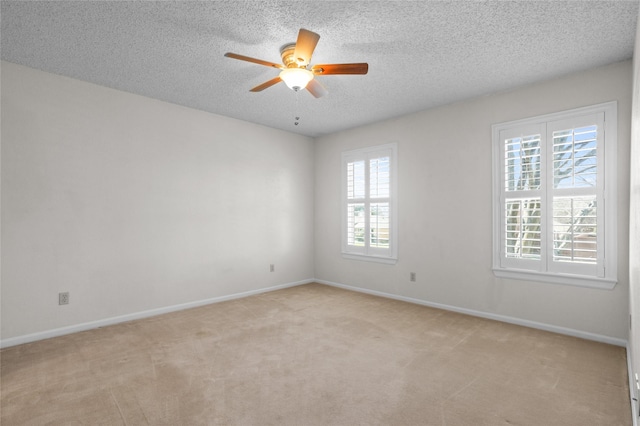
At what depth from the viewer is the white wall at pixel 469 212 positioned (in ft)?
10.0

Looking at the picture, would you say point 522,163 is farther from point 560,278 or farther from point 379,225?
point 379,225

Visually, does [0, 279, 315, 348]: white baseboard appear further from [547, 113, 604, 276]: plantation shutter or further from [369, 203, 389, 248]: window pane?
[547, 113, 604, 276]: plantation shutter

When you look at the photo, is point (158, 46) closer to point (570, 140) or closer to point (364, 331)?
point (364, 331)

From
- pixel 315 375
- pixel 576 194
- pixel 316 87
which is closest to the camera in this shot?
pixel 315 375

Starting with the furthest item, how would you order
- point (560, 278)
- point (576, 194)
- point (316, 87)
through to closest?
point (560, 278), point (576, 194), point (316, 87)

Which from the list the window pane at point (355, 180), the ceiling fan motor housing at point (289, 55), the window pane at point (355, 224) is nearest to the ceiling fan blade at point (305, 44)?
the ceiling fan motor housing at point (289, 55)

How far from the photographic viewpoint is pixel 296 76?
8.63 feet

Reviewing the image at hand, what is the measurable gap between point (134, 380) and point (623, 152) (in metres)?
4.57

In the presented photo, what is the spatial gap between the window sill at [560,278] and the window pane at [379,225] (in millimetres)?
1579

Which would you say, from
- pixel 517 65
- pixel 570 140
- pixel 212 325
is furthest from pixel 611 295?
pixel 212 325

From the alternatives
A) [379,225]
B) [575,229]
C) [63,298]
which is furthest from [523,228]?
[63,298]

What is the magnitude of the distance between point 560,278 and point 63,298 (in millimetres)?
5112

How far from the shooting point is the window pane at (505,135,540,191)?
11.5 feet

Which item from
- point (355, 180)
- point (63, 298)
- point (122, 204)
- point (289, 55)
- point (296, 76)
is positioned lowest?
point (63, 298)
